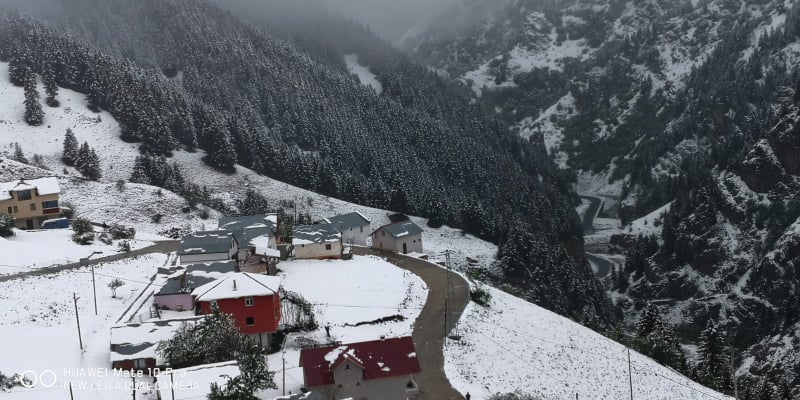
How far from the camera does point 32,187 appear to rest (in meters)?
72.8

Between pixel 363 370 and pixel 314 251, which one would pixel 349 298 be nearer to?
pixel 314 251

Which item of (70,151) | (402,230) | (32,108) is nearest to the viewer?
(402,230)

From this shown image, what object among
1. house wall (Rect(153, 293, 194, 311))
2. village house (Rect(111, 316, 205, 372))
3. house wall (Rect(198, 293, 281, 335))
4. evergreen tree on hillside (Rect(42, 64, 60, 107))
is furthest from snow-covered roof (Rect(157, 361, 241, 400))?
evergreen tree on hillside (Rect(42, 64, 60, 107))

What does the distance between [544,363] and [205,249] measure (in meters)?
29.6

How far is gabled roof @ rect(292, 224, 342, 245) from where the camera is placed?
67750mm

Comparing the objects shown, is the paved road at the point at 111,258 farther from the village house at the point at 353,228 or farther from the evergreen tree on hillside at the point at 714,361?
the evergreen tree on hillside at the point at 714,361

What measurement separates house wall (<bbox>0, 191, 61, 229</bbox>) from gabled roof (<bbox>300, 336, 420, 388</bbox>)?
1917 inches

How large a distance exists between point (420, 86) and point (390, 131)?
37976 mm

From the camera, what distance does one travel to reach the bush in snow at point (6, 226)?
63.5m

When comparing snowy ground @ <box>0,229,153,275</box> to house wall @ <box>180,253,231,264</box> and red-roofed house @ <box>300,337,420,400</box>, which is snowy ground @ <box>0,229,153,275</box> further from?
red-roofed house @ <box>300,337,420,400</box>

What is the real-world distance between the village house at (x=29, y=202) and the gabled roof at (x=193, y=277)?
29.1 m

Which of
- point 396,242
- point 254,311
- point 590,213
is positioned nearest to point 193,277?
point 254,311

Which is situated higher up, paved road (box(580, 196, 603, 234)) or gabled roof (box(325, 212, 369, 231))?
gabled roof (box(325, 212, 369, 231))

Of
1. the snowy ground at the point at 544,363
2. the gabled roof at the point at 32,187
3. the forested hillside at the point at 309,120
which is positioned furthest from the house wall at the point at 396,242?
the gabled roof at the point at 32,187
